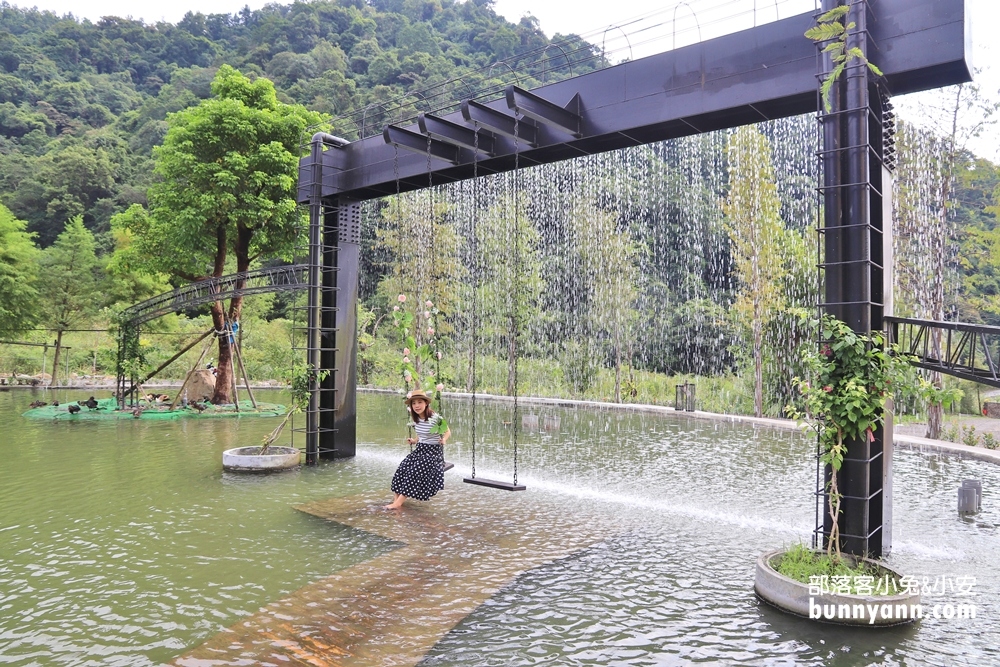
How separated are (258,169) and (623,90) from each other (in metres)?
12.8

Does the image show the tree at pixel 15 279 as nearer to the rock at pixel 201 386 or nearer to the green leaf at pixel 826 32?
the rock at pixel 201 386

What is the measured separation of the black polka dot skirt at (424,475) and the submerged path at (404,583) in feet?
0.66

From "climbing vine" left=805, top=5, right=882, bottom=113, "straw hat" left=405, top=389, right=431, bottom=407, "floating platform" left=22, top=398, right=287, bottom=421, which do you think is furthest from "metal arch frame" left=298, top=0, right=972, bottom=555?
"floating platform" left=22, top=398, right=287, bottom=421

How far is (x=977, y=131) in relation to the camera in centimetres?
1324

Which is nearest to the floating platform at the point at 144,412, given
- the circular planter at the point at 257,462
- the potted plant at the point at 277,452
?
the potted plant at the point at 277,452

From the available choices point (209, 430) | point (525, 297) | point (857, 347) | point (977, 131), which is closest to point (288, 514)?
point (857, 347)

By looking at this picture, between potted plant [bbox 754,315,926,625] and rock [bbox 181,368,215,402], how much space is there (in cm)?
1687

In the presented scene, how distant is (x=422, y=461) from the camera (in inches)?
284

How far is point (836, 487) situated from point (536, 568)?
2.31 metres

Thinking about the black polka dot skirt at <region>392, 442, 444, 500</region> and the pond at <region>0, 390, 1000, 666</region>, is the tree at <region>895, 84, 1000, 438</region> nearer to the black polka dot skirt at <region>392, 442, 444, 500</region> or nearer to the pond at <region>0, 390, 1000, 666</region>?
the pond at <region>0, 390, 1000, 666</region>

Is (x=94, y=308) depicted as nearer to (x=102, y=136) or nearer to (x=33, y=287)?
(x=33, y=287)

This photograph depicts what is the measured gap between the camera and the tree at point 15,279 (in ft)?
69.4

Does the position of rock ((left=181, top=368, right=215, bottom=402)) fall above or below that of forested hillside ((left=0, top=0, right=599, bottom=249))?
below

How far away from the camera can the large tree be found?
1669 cm
